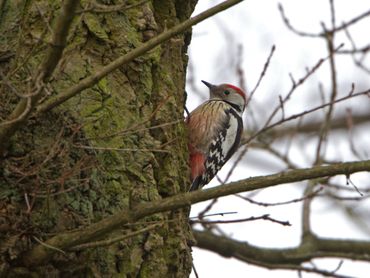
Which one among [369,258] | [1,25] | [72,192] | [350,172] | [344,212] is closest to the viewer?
[350,172]

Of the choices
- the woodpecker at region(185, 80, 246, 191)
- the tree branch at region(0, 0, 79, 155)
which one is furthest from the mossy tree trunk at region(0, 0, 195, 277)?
the woodpecker at region(185, 80, 246, 191)

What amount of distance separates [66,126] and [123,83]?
0.49 metres

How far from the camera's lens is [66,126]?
11.0 feet

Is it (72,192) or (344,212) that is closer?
(72,192)

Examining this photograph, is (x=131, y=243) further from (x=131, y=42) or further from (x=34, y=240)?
(x=131, y=42)

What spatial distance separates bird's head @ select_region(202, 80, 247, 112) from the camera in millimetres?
6426

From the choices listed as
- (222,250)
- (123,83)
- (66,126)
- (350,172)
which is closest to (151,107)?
(123,83)

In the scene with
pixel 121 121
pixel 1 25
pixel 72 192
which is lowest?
pixel 72 192

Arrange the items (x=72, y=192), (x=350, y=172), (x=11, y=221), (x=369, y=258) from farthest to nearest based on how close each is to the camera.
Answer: (x=369, y=258) → (x=72, y=192) → (x=11, y=221) → (x=350, y=172)

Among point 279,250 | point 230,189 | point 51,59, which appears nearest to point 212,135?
point 279,250

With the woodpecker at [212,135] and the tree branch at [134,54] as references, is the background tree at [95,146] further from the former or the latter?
the woodpecker at [212,135]

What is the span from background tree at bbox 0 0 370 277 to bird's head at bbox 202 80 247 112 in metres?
2.09

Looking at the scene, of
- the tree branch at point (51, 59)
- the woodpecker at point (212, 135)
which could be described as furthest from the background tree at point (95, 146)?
the woodpecker at point (212, 135)

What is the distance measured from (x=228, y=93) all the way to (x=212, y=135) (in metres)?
0.85
